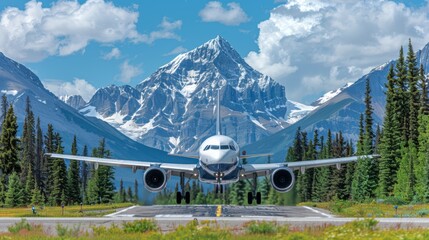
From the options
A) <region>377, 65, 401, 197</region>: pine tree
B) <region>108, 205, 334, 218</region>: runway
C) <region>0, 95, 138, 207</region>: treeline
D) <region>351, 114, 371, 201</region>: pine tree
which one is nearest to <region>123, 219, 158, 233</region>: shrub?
<region>108, 205, 334, 218</region>: runway

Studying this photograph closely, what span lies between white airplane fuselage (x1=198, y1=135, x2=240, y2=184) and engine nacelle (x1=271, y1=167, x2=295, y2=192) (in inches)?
108

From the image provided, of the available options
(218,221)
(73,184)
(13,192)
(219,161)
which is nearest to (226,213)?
(219,161)

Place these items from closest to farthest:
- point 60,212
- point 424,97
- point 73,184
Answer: point 60,212
point 424,97
point 73,184

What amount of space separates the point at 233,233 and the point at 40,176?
422ft

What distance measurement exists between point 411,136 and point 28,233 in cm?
7627

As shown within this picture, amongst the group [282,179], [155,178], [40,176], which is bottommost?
[282,179]

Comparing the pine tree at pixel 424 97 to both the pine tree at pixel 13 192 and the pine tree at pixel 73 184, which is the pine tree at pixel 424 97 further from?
the pine tree at pixel 73 184

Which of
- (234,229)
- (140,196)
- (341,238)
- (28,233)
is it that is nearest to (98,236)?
(28,233)

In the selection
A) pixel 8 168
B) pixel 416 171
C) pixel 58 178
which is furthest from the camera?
pixel 58 178

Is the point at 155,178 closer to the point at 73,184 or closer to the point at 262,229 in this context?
the point at 262,229

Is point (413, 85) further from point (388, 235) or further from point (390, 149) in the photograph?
point (388, 235)

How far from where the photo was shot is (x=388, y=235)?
22875 mm

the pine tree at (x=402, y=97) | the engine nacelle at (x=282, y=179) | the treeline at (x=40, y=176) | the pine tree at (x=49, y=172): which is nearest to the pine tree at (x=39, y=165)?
the treeline at (x=40, y=176)

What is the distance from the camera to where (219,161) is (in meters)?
49.0
